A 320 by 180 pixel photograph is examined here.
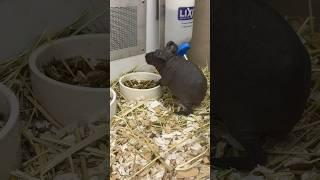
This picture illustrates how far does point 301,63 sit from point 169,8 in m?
0.72

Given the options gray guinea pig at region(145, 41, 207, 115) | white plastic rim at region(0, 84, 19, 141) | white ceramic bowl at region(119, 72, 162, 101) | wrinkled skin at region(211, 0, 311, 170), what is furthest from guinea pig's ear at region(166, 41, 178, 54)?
white plastic rim at region(0, 84, 19, 141)

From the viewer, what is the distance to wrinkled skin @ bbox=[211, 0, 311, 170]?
31.9 inches

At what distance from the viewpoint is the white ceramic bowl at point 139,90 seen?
1395 millimetres

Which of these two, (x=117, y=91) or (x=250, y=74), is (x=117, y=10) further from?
(x=250, y=74)

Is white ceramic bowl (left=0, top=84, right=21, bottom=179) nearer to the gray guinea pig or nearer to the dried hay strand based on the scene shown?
the dried hay strand

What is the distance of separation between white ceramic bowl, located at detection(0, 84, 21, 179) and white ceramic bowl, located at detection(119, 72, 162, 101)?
60cm

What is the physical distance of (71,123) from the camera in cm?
86

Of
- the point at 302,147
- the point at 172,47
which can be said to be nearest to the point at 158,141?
the point at 172,47

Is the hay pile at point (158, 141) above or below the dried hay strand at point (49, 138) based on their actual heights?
below

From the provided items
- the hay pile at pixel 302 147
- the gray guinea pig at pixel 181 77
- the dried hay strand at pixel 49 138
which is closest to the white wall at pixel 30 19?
the dried hay strand at pixel 49 138

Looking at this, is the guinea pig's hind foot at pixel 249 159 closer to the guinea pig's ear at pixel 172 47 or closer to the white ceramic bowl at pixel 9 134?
the white ceramic bowl at pixel 9 134

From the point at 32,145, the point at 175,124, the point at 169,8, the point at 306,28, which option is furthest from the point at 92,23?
the point at 169,8

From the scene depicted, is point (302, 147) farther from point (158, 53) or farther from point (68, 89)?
point (158, 53)

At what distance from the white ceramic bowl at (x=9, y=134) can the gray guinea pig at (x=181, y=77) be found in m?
0.62
